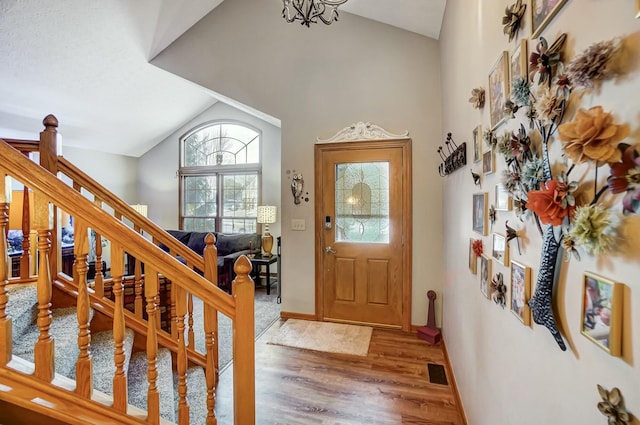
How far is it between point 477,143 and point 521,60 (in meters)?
0.68

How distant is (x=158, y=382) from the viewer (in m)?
1.62

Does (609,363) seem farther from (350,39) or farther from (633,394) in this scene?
(350,39)

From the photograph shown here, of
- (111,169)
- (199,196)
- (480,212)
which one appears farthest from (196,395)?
(111,169)

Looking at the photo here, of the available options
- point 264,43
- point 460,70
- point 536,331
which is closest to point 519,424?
point 536,331

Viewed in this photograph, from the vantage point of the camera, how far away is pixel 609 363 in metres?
0.60

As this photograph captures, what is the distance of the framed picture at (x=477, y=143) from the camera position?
1571 mm

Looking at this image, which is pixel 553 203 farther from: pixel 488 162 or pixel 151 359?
pixel 151 359

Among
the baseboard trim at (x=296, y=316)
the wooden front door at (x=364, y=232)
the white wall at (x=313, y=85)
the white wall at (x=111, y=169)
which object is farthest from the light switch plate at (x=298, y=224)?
the white wall at (x=111, y=169)

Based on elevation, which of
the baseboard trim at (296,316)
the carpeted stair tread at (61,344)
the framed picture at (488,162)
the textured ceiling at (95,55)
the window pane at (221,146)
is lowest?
the baseboard trim at (296,316)

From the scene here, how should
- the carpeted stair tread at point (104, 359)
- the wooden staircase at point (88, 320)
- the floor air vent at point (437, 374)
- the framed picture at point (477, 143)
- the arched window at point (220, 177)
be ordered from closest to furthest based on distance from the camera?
1. the wooden staircase at point (88, 320)
2. the carpeted stair tread at point (104, 359)
3. the framed picture at point (477, 143)
4. the floor air vent at point (437, 374)
5. the arched window at point (220, 177)

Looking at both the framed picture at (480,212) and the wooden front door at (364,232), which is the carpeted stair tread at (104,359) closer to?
the framed picture at (480,212)

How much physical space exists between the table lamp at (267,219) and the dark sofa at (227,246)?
28cm

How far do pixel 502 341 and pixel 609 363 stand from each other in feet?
2.26

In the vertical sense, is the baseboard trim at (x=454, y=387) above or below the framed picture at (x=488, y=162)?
below
